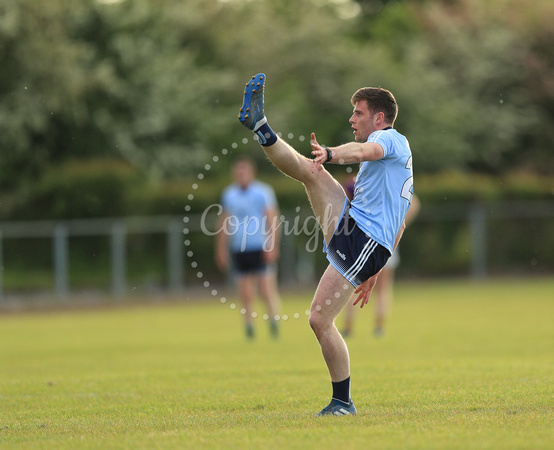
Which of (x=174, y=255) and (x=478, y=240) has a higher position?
(x=478, y=240)

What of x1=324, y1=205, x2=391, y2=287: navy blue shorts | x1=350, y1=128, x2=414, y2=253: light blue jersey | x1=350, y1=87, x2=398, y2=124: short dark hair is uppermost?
x1=350, y1=87, x2=398, y2=124: short dark hair

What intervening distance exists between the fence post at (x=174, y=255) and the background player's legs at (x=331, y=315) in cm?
1826

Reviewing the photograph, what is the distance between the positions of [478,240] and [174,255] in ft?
32.9

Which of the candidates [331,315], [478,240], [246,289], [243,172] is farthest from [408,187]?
[478,240]

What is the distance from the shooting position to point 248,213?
15.1m

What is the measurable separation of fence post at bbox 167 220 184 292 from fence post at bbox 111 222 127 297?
51.8 inches

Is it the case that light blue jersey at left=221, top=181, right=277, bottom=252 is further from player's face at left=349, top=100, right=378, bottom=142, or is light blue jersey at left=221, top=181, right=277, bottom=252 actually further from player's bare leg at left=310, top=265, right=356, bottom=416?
player's bare leg at left=310, top=265, right=356, bottom=416

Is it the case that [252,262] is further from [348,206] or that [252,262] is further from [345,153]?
[345,153]

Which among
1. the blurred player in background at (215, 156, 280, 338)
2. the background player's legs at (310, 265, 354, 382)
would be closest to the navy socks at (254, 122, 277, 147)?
the background player's legs at (310, 265, 354, 382)

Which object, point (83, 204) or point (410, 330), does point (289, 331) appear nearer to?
point (410, 330)

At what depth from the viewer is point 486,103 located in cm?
3781

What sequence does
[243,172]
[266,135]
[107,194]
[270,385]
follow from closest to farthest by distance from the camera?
[266,135] < [270,385] < [243,172] < [107,194]

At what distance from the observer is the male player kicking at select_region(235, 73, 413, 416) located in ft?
22.7

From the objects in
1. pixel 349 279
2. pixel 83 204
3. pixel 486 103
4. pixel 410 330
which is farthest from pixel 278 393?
pixel 486 103
